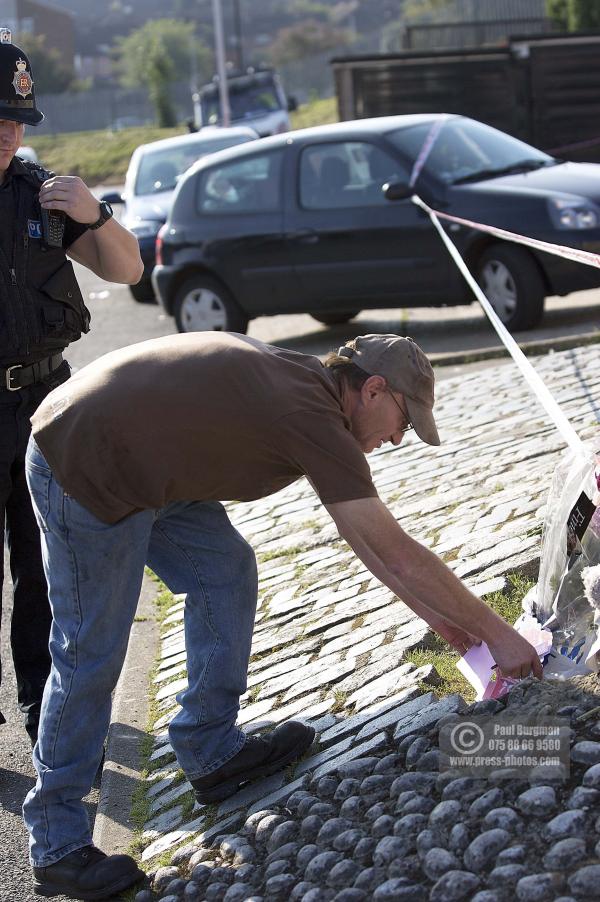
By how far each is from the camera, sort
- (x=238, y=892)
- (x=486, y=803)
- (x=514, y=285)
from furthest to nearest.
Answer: (x=514, y=285) < (x=238, y=892) < (x=486, y=803)

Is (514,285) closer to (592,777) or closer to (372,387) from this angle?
(372,387)

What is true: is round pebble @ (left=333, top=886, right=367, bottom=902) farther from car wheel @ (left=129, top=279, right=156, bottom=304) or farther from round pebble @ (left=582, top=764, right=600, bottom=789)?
car wheel @ (left=129, top=279, right=156, bottom=304)

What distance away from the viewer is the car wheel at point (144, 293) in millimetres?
16264

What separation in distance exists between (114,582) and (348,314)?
9387 mm

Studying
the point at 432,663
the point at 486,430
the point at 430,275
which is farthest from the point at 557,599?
the point at 430,275

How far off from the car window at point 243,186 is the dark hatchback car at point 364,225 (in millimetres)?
12

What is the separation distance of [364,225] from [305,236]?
56 cm

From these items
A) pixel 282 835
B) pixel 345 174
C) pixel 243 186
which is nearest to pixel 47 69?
pixel 243 186

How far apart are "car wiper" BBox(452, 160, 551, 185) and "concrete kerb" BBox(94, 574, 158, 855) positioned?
19.9 feet

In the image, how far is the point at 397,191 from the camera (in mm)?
10875

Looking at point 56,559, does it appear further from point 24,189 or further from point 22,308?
point 24,189

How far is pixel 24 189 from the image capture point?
14.6 ft

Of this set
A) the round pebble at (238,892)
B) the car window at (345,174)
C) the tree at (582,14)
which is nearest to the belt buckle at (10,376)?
the round pebble at (238,892)

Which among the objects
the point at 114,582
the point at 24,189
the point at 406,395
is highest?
the point at 24,189
